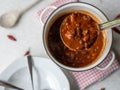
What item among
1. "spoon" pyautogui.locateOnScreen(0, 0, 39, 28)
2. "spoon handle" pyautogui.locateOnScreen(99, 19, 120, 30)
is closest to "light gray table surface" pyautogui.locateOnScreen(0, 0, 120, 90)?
"spoon" pyautogui.locateOnScreen(0, 0, 39, 28)

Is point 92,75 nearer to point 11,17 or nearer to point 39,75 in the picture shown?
point 39,75

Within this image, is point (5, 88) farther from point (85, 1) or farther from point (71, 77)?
point (85, 1)

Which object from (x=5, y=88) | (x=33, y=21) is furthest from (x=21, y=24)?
(x=5, y=88)

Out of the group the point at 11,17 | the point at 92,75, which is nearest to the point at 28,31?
the point at 11,17

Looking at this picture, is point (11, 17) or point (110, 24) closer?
point (110, 24)

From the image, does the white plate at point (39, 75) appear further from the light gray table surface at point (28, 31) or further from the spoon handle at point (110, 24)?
the spoon handle at point (110, 24)

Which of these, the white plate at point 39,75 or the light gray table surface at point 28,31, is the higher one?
the light gray table surface at point 28,31

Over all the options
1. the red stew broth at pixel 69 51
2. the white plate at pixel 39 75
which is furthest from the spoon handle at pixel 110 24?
the white plate at pixel 39 75
